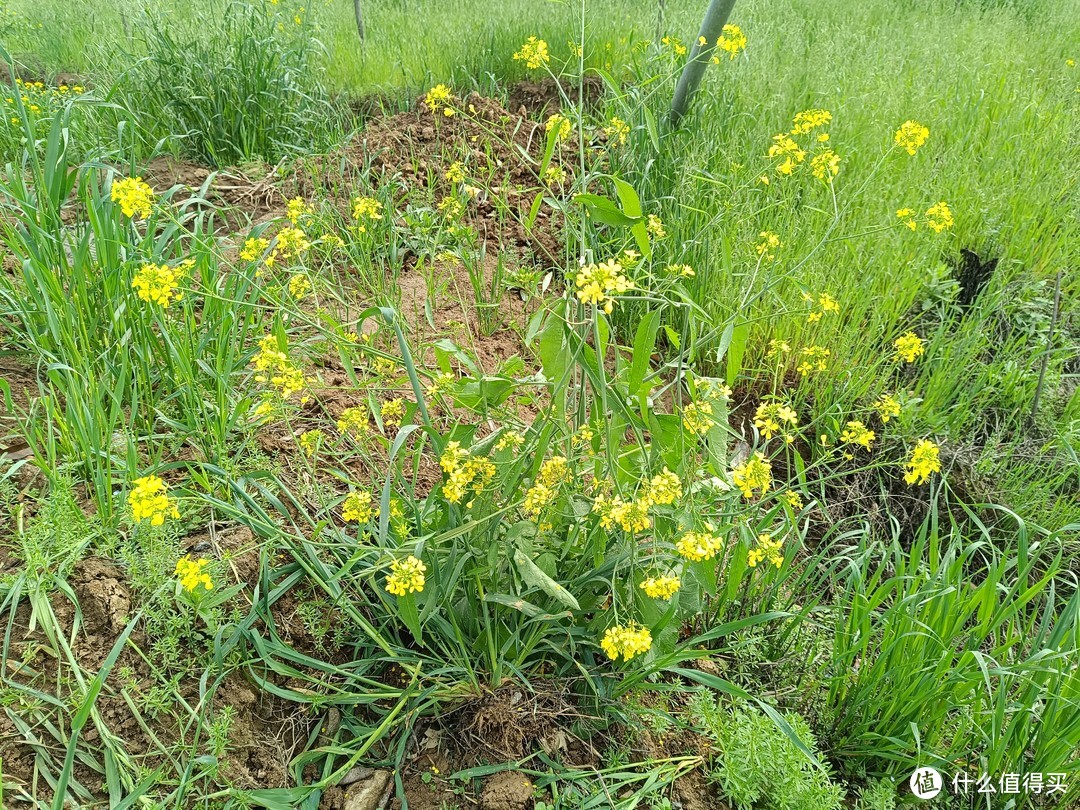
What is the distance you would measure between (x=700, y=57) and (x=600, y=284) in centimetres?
192

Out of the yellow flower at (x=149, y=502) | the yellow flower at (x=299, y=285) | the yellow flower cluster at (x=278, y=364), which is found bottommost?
the yellow flower at (x=149, y=502)

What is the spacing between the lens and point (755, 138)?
3.28 meters

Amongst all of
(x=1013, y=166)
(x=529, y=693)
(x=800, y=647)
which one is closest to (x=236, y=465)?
(x=529, y=693)

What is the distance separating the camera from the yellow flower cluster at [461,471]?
50.1 inches

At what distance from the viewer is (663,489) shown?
4.09 ft

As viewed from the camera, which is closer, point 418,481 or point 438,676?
point 438,676

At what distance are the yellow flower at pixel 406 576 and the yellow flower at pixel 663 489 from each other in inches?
17.0

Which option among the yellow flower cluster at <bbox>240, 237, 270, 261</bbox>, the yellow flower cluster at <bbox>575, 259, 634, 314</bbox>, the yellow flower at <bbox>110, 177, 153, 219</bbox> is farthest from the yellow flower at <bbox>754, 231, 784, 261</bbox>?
the yellow flower at <bbox>110, 177, 153, 219</bbox>

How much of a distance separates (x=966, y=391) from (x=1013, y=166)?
1660 millimetres

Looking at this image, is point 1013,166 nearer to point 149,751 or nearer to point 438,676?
point 438,676

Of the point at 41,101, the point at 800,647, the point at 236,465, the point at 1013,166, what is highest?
the point at 41,101

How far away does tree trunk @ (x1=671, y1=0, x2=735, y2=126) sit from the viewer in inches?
107

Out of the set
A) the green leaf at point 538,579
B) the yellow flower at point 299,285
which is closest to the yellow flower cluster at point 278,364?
the yellow flower at point 299,285

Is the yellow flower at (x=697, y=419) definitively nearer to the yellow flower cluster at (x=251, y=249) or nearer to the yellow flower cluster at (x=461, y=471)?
the yellow flower cluster at (x=461, y=471)
